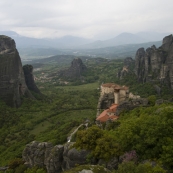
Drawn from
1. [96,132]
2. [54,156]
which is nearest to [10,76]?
[54,156]

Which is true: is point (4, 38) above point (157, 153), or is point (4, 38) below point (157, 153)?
above

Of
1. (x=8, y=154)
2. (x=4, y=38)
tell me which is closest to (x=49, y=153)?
(x=8, y=154)

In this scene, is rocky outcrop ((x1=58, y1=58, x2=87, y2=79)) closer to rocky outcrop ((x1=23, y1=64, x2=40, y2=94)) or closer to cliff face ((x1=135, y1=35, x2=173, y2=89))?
cliff face ((x1=135, y1=35, x2=173, y2=89))

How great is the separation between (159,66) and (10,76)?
45353 mm

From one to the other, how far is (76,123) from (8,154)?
1386cm

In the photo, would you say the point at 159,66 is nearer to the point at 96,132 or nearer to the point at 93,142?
the point at 96,132

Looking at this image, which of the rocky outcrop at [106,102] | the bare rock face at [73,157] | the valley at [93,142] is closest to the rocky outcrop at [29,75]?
the valley at [93,142]

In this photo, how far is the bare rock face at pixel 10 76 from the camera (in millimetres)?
62425

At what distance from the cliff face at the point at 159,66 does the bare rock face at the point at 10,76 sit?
40249 millimetres

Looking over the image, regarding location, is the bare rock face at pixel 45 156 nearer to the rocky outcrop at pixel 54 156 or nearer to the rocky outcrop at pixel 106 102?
the rocky outcrop at pixel 54 156

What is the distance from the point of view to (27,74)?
249ft

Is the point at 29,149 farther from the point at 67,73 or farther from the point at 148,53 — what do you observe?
the point at 67,73

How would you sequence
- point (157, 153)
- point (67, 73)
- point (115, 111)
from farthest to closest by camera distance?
1. point (67, 73)
2. point (115, 111)
3. point (157, 153)

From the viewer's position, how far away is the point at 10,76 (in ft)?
211
